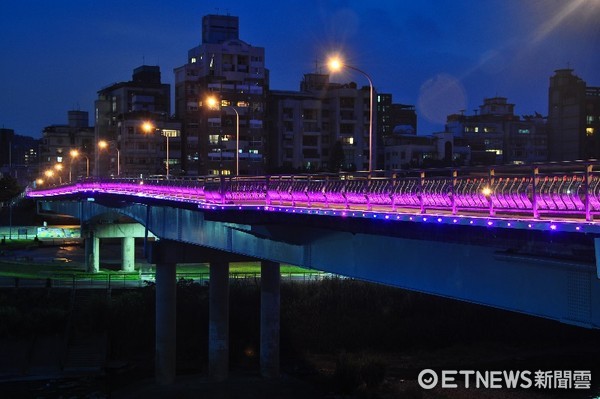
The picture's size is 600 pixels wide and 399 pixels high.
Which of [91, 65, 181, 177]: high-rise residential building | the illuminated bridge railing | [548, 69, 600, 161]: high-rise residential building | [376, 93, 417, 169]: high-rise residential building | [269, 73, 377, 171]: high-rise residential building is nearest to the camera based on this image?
the illuminated bridge railing

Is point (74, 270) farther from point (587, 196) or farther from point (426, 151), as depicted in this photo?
point (587, 196)

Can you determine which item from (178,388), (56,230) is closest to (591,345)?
(178,388)

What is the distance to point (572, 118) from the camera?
107750 mm

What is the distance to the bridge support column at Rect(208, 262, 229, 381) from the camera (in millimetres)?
40562

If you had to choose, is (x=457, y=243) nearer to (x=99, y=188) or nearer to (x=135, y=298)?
(x=135, y=298)

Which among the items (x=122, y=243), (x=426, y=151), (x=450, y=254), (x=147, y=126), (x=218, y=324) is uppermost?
(x=426, y=151)

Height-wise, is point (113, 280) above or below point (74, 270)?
below

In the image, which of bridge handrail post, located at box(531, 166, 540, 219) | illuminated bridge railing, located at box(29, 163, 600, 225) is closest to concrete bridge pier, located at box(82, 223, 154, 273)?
illuminated bridge railing, located at box(29, 163, 600, 225)

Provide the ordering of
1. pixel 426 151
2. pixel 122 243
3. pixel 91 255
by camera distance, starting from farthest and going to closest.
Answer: pixel 426 151
pixel 122 243
pixel 91 255

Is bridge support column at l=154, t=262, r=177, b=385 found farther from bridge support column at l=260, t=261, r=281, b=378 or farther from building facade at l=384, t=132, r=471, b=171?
building facade at l=384, t=132, r=471, b=171

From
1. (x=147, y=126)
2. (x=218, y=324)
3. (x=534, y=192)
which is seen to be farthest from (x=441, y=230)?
(x=147, y=126)

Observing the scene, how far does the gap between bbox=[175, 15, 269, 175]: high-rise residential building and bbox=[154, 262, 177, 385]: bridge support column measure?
189ft

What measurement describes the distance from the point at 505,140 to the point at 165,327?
3352 inches

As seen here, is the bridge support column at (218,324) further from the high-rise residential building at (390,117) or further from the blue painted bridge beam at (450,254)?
the high-rise residential building at (390,117)
